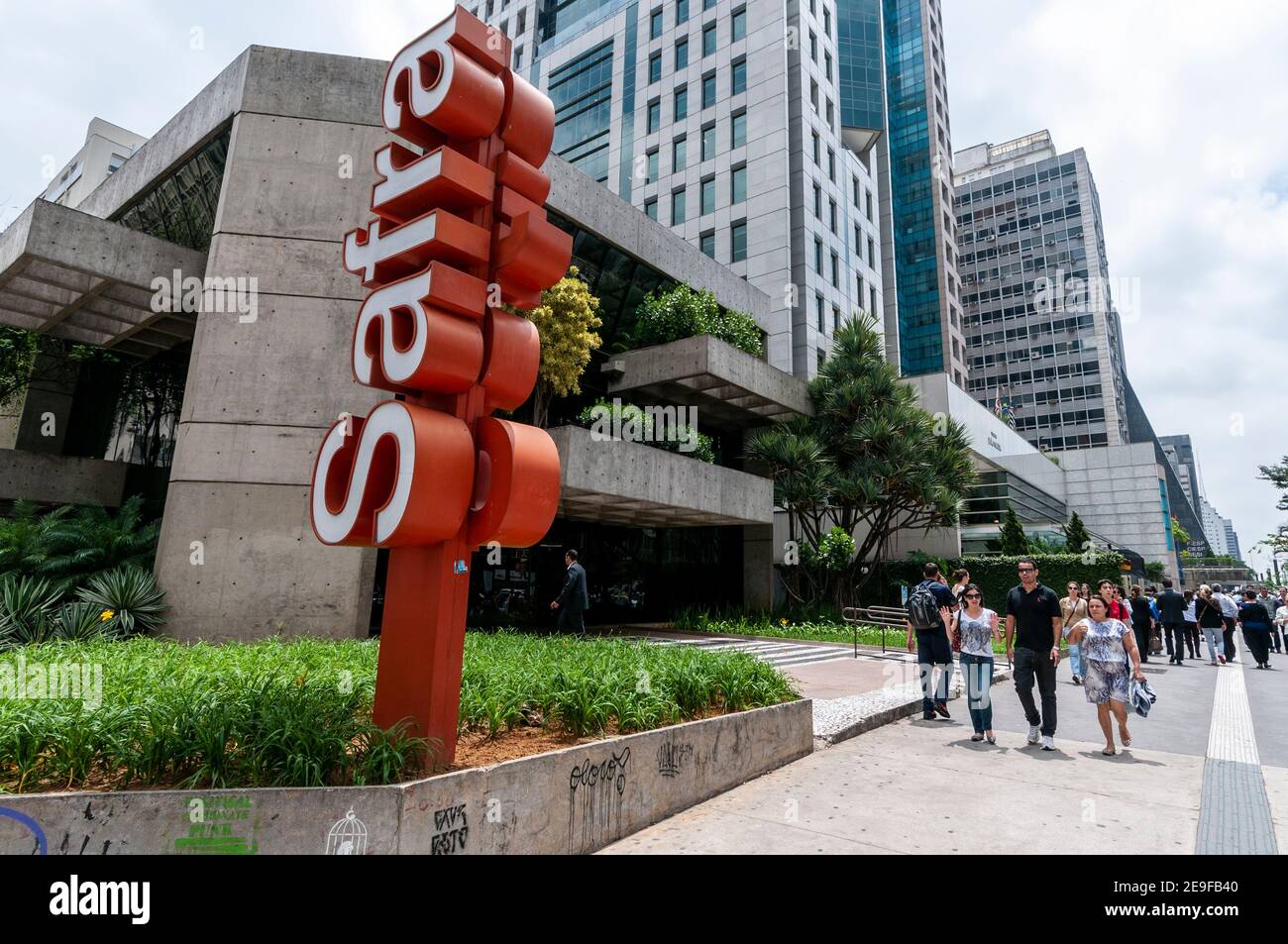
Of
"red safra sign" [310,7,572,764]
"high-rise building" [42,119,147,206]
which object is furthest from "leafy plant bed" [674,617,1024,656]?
"high-rise building" [42,119,147,206]

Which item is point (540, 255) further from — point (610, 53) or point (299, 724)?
point (610, 53)

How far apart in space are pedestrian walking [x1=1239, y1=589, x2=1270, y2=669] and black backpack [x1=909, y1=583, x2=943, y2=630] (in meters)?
13.0

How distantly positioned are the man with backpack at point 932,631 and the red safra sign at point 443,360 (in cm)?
588

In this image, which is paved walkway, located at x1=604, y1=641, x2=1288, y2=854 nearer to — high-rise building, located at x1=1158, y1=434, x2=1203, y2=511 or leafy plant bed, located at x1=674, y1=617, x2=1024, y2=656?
leafy plant bed, located at x1=674, y1=617, x2=1024, y2=656

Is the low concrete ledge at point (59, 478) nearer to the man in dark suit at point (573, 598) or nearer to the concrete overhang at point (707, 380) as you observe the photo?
the man in dark suit at point (573, 598)

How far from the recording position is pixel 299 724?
395 centimetres

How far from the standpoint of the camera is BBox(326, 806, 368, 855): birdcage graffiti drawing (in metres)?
3.27

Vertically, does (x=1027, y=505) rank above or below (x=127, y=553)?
above


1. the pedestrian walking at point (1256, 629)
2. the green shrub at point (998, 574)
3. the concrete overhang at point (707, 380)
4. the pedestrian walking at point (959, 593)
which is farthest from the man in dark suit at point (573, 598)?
the green shrub at point (998, 574)

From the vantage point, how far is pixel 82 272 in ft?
38.3

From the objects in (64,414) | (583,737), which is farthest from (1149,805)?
(64,414)

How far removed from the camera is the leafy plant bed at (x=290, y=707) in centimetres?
357
